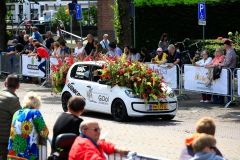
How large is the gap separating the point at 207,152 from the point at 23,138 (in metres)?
3.14

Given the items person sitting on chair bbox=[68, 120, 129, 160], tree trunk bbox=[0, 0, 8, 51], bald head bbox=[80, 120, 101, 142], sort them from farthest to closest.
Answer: tree trunk bbox=[0, 0, 8, 51]
bald head bbox=[80, 120, 101, 142]
person sitting on chair bbox=[68, 120, 129, 160]

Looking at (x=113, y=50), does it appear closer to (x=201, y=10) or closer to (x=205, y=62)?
(x=201, y=10)

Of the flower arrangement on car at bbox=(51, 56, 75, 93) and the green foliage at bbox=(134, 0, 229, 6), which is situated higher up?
the green foliage at bbox=(134, 0, 229, 6)

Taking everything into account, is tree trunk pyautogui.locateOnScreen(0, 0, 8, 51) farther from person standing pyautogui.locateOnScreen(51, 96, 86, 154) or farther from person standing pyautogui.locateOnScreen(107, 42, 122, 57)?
person standing pyautogui.locateOnScreen(51, 96, 86, 154)

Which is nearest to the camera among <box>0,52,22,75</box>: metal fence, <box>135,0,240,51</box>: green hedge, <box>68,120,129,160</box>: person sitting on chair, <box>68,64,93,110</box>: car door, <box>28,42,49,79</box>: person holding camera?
<box>68,120,129,160</box>: person sitting on chair

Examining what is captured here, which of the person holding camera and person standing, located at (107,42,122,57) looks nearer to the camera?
person standing, located at (107,42,122,57)

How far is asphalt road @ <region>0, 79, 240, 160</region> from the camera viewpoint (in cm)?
1430

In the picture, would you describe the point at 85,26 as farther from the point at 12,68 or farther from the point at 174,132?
the point at 174,132

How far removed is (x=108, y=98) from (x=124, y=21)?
8910 millimetres

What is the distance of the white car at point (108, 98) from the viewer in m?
17.9

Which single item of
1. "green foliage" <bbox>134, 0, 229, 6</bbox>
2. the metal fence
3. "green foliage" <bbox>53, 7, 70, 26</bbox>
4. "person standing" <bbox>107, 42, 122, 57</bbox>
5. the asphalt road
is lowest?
the asphalt road

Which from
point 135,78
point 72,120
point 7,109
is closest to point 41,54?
point 135,78

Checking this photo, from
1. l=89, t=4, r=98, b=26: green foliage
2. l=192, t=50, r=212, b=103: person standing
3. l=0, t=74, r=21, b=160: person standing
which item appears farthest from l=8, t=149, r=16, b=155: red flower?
l=89, t=4, r=98, b=26: green foliage

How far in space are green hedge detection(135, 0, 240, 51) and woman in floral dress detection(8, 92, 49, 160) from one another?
2595 cm
